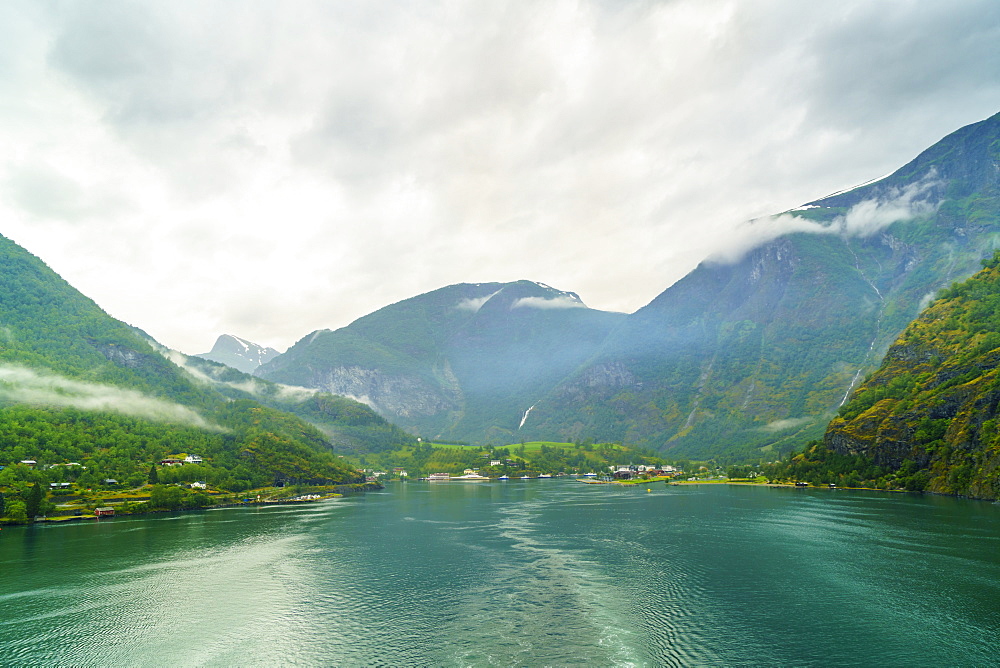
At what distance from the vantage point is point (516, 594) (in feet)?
212

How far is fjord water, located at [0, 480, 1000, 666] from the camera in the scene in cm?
4753

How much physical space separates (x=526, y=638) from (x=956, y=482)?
167393mm

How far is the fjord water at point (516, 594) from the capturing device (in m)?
47.5

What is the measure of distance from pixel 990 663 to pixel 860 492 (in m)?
169

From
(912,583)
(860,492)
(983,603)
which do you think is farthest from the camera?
(860,492)

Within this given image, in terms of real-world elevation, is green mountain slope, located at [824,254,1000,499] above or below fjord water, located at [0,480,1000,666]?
above

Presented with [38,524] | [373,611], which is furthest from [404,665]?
[38,524]

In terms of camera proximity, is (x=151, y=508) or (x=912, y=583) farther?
(x=151, y=508)

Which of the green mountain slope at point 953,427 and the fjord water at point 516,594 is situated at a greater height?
the green mountain slope at point 953,427

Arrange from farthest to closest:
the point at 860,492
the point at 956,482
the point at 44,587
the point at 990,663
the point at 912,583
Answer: the point at 860,492 < the point at 956,482 < the point at 44,587 < the point at 912,583 < the point at 990,663

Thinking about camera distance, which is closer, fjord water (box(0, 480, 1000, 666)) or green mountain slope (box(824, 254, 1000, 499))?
fjord water (box(0, 480, 1000, 666))

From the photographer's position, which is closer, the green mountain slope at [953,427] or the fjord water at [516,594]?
the fjord water at [516,594]

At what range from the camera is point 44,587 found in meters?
70.5

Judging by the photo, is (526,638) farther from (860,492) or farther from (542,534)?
(860,492)
